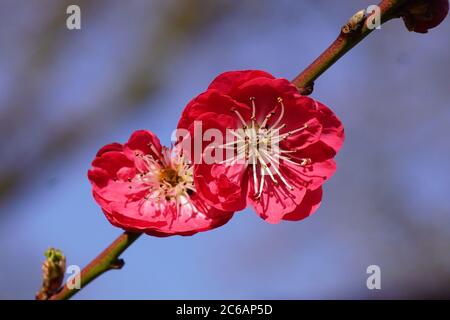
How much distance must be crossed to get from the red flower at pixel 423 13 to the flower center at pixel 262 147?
0.67ft

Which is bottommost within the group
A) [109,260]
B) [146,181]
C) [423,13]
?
[109,260]

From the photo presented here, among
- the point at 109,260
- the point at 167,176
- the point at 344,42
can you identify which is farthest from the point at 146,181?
the point at 344,42

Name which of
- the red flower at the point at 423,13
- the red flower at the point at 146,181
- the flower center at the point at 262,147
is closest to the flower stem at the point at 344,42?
the red flower at the point at 423,13

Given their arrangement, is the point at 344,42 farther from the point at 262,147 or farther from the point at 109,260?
the point at 109,260

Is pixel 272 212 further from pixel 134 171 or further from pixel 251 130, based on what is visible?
pixel 134 171

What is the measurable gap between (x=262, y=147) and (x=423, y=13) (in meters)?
0.29

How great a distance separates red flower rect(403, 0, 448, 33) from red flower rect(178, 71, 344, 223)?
0.16 m

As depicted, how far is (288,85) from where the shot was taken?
32.1 inches

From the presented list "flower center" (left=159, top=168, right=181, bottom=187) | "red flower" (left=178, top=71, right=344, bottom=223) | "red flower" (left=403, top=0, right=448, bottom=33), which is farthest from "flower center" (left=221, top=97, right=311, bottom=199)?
"red flower" (left=403, top=0, right=448, bottom=33)

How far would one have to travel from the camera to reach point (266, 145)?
913 millimetres

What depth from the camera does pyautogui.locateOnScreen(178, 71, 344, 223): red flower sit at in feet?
2.72

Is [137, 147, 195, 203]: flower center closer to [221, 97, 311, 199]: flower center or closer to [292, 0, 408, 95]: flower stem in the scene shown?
[221, 97, 311, 199]: flower center

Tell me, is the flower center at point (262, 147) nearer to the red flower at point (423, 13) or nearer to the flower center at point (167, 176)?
the flower center at point (167, 176)
